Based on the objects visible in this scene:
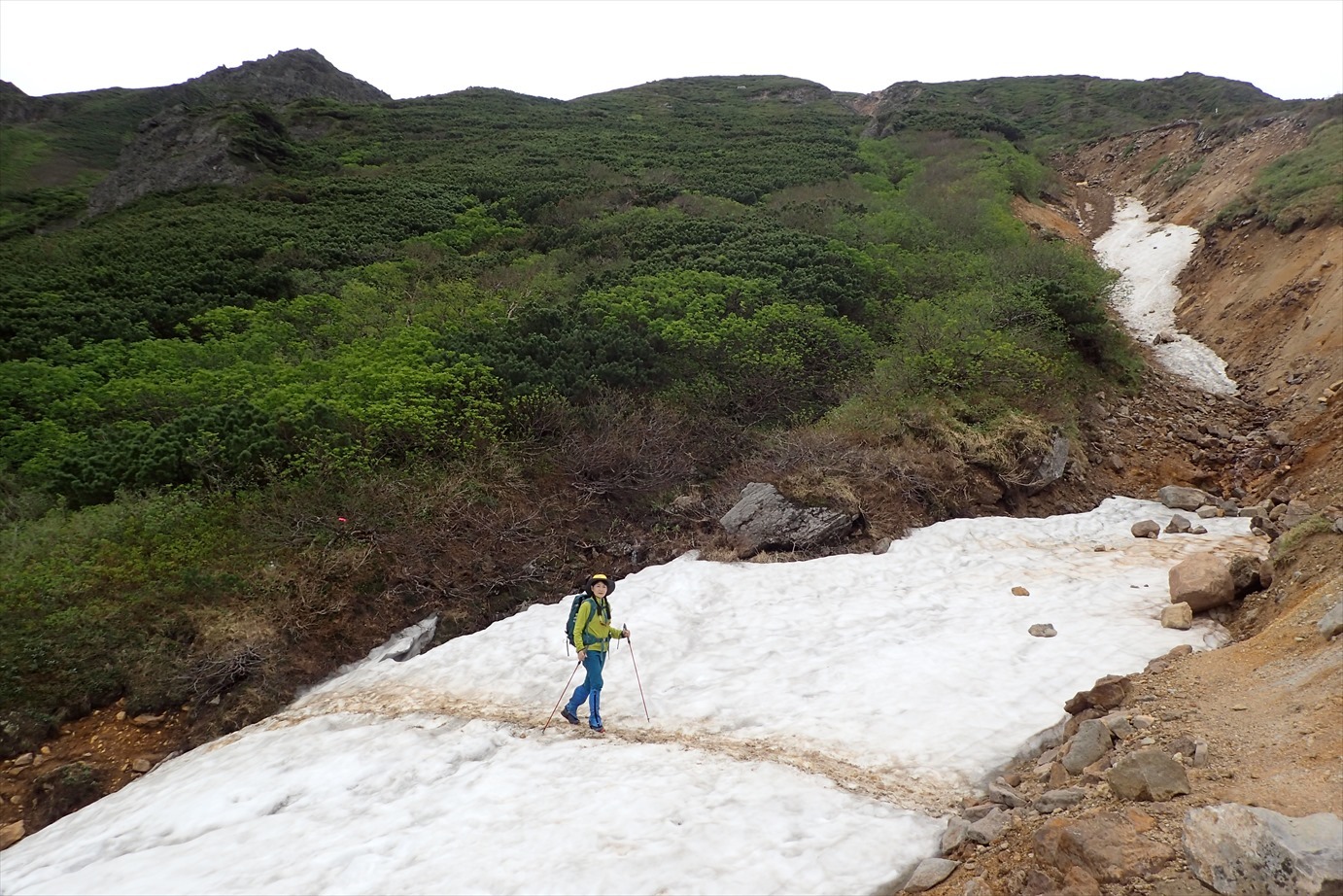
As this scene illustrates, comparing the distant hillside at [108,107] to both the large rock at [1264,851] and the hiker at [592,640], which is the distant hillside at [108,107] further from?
the large rock at [1264,851]

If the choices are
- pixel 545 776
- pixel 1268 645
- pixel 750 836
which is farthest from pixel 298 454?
pixel 1268 645

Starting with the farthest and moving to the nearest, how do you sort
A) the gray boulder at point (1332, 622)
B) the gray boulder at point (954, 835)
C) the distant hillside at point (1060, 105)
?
the distant hillside at point (1060, 105)
the gray boulder at point (1332, 622)
the gray boulder at point (954, 835)

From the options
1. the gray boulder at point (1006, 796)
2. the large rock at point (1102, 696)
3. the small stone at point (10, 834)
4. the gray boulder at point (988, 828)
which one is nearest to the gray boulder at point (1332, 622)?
the large rock at point (1102, 696)

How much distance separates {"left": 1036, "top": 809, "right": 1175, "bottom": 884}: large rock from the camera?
3574 mm

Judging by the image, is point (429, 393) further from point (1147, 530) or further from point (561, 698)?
point (1147, 530)

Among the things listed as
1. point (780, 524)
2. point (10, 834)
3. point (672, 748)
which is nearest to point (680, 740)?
point (672, 748)

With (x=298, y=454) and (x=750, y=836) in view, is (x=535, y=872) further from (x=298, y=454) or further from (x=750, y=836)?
(x=298, y=454)

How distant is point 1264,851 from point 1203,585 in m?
4.80

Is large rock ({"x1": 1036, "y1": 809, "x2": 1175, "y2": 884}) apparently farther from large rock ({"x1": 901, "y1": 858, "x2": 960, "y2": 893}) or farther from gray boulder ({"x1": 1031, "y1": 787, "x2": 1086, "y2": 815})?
large rock ({"x1": 901, "y1": 858, "x2": 960, "y2": 893})

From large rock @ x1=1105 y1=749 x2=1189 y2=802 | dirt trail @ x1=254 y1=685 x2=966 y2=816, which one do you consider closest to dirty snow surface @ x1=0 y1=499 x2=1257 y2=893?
dirt trail @ x1=254 y1=685 x2=966 y2=816

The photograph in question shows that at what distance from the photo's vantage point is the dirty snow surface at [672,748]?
16.0ft

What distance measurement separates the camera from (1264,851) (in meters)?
3.20

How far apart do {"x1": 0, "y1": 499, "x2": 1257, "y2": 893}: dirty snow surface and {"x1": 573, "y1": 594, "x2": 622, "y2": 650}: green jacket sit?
→ 2.58ft

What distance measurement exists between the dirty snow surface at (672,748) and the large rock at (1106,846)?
0.88 meters
